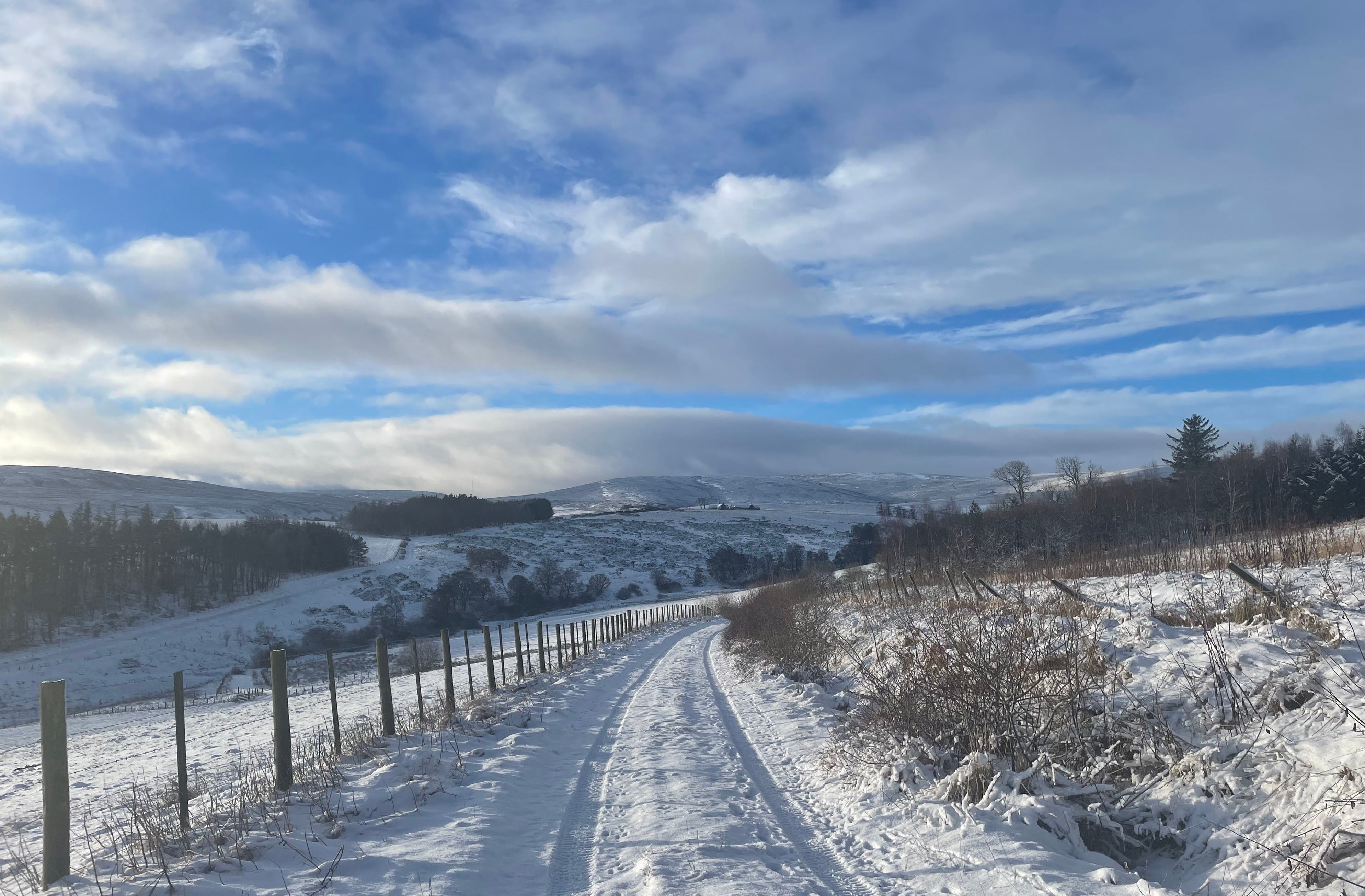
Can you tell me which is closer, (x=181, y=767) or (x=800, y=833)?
(x=800, y=833)

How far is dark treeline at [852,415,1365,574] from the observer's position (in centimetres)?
1712

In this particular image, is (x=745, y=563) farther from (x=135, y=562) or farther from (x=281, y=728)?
(x=281, y=728)

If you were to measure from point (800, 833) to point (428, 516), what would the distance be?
475 feet

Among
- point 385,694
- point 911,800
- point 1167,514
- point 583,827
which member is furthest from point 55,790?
point 1167,514

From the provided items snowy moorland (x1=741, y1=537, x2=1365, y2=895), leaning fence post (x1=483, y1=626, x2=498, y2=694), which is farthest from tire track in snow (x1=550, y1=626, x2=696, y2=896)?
leaning fence post (x1=483, y1=626, x2=498, y2=694)

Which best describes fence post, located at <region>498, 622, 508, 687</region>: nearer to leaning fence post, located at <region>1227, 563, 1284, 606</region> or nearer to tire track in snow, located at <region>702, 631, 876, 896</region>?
tire track in snow, located at <region>702, 631, 876, 896</region>

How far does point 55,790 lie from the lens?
20.6ft

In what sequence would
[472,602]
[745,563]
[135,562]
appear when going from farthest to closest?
[745,563], [472,602], [135,562]

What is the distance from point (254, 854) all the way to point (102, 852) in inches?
Answer: 74.9

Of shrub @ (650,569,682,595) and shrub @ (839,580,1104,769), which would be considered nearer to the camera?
shrub @ (839,580,1104,769)

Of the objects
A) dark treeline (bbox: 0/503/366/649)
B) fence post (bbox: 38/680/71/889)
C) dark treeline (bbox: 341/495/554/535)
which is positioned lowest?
fence post (bbox: 38/680/71/889)

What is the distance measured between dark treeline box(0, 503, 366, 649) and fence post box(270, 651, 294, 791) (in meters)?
68.6

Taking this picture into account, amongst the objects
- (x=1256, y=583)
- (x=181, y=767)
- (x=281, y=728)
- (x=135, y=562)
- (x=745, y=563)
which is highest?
(x=135, y=562)

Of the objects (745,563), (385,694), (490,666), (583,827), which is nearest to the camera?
(583,827)
